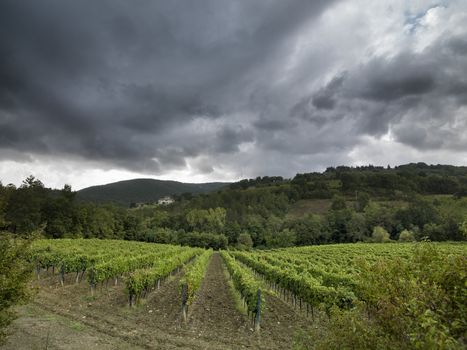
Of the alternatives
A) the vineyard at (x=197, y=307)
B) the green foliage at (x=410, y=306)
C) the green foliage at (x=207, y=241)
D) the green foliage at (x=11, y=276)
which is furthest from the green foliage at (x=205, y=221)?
the green foliage at (x=410, y=306)

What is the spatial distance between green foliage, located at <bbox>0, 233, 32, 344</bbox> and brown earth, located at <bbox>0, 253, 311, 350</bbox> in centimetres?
280

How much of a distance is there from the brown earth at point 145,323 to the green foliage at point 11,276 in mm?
2800

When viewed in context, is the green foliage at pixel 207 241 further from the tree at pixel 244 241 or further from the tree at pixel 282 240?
the tree at pixel 282 240

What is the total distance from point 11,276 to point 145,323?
7.96 m

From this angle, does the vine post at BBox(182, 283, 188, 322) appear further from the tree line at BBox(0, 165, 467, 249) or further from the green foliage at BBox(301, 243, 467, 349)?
the tree line at BBox(0, 165, 467, 249)

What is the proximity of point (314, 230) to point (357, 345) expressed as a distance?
114608mm

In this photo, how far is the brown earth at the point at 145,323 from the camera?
12.7m

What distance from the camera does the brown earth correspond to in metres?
12.7

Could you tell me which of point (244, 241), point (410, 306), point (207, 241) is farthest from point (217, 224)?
point (410, 306)

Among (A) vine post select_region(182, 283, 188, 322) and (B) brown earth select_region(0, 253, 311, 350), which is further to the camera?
(A) vine post select_region(182, 283, 188, 322)

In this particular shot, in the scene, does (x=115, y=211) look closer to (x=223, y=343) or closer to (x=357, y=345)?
(x=223, y=343)

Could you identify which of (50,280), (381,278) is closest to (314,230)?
(50,280)

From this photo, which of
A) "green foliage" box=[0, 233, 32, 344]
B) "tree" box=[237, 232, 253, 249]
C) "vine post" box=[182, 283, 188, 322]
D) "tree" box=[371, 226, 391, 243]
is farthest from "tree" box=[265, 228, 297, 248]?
"green foliage" box=[0, 233, 32, 344]

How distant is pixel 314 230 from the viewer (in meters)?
115
